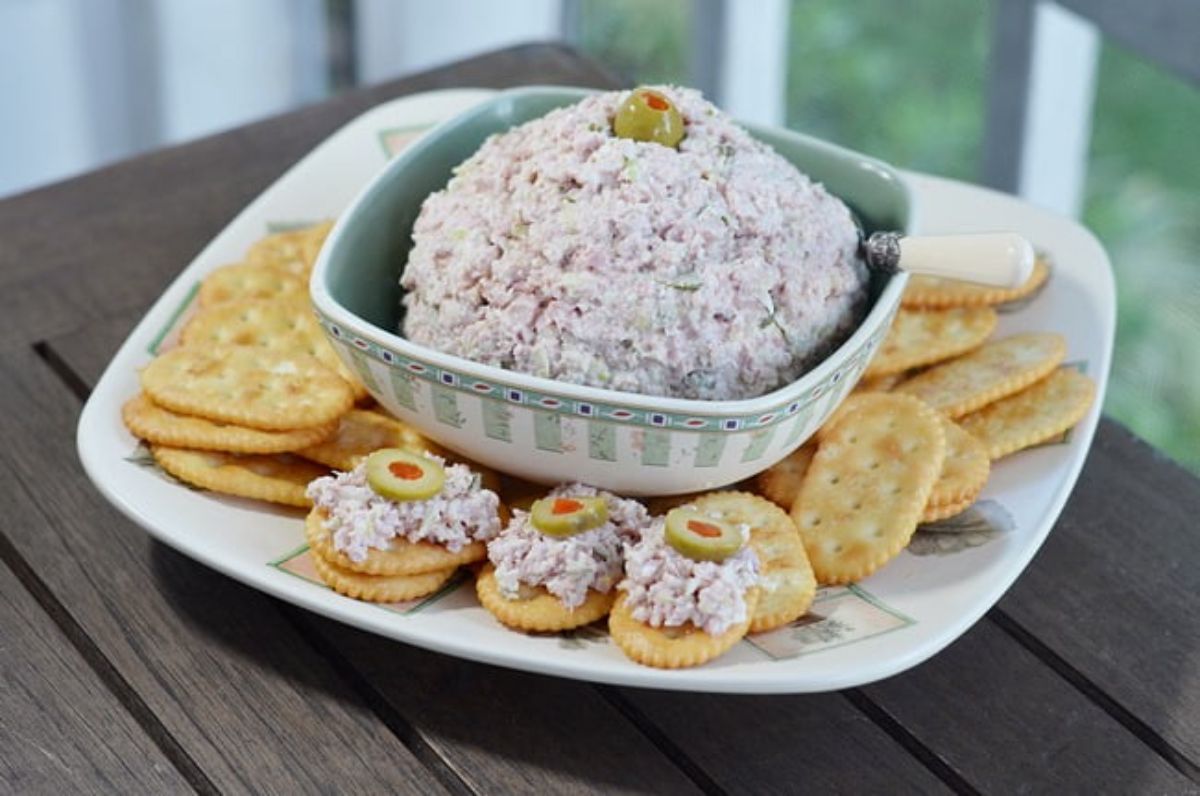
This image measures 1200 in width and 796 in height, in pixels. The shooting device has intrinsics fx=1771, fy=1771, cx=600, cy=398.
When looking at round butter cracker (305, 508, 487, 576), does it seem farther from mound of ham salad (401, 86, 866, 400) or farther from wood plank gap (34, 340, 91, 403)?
wood plank gap (34, 340, 91, 403)

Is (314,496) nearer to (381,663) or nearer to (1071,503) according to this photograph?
(381,663)

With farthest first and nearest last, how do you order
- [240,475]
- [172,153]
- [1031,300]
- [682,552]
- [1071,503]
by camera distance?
[172,153] → [1031,300] → [1071,503] → [240,475] → [682,552]

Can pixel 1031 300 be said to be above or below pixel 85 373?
above

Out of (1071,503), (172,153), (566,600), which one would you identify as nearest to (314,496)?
(566,600)

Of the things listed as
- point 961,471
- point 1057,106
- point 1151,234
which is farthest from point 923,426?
point 1151,234

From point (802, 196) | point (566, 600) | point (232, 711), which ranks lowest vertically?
point (232, 711)

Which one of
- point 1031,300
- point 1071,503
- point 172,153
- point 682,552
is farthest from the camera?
point 172,153
